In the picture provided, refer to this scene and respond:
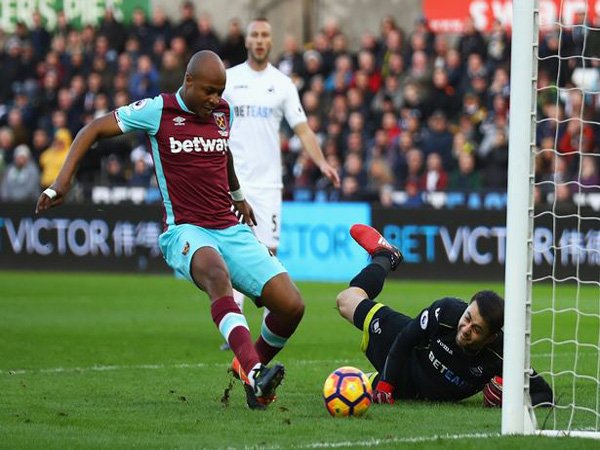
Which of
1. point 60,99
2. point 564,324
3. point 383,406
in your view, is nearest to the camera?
point 383,406

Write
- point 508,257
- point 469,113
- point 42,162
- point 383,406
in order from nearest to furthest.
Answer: point 508,257, point 383,406, point 469,113, point 42,162

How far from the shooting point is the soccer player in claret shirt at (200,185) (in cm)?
782

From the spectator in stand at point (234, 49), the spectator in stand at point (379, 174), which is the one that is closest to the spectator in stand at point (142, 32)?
the spectator in stand at point (234, 49)

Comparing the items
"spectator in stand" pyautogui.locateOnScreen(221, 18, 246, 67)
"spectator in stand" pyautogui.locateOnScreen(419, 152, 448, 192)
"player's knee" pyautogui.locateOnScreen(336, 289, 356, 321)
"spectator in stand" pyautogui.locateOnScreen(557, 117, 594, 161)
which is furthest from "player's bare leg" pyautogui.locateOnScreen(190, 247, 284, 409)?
"spectator in stand" pyautogui.locateOnScreen(221, 18, 246, 67)

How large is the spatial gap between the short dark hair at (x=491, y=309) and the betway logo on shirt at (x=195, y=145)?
1.91 meters

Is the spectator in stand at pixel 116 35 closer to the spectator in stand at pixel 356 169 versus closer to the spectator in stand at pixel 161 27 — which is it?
the spectator in stand at pixel 161 27

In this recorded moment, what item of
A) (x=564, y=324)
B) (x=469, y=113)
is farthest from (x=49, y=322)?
(x=469, y=113)

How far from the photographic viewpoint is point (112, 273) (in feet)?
68.8

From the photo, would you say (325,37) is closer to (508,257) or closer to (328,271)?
(328,271)

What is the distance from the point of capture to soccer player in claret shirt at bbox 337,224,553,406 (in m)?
7.57

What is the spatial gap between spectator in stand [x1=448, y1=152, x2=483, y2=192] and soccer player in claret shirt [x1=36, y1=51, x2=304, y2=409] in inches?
462

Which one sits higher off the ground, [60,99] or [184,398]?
[60,99]

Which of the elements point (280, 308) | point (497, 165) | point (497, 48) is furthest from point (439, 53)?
point (280, 308)

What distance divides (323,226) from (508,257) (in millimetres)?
13152
